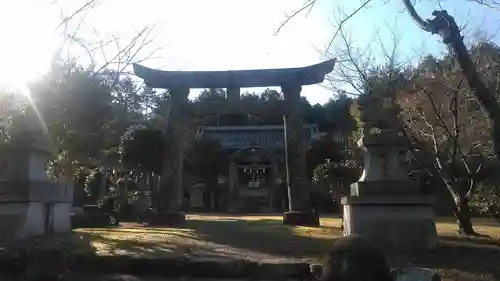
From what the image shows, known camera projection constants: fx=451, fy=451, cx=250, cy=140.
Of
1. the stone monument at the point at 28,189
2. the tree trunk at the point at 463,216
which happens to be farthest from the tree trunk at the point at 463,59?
the stone monument at the point at 28,189

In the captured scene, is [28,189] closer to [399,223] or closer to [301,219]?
[399,223]

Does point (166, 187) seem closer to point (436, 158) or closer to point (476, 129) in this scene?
point (436, 158)

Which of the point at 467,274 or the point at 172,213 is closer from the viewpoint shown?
the point at 467,274

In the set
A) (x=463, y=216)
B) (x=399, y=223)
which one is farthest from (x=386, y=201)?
(x=463, y=216)

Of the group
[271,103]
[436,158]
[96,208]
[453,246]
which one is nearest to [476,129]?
[436,158]

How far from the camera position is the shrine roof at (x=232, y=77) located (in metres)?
15.0

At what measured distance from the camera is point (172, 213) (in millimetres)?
A: 14719

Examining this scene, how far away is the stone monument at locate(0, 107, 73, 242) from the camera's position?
8164 millimetres

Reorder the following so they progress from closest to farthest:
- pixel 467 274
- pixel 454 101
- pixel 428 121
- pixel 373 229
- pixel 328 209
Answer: pixel 467 274 → pixel 373 229 → pixel 454 101 → pixel 428 121 → pixel 328 209

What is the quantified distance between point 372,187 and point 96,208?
13492mm

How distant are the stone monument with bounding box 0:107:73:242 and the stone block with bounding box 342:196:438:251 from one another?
5922 millimetres

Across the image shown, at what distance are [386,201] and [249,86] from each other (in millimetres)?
8556

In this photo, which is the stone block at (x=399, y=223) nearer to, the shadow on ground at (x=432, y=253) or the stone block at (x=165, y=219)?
the shadow on ground at (x=432, y=253)

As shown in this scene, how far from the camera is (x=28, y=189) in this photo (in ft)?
27.3
